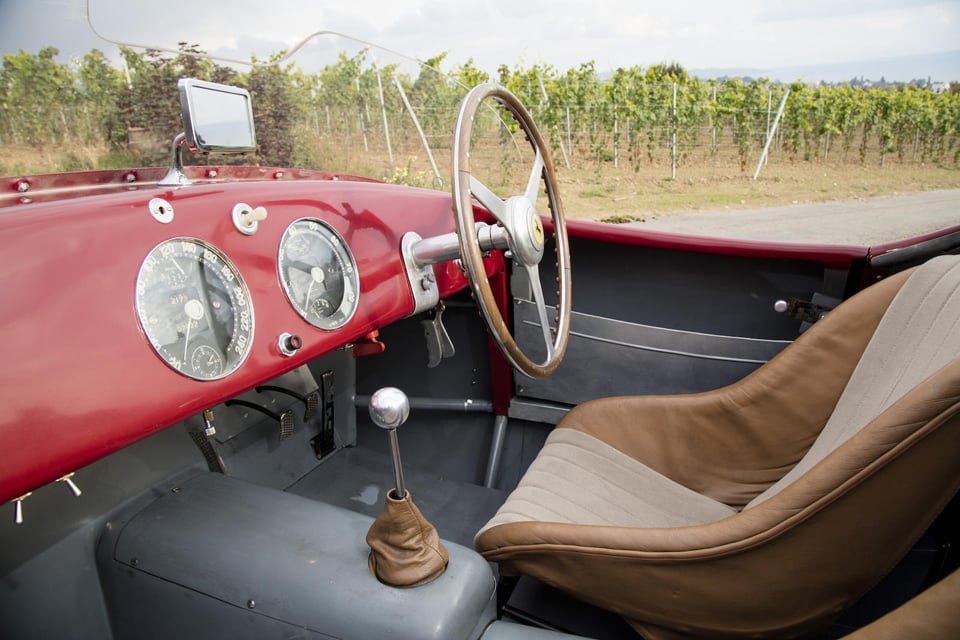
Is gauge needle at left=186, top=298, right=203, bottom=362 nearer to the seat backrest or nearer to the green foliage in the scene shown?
the green foliage

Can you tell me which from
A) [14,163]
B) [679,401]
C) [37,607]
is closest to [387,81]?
[14,163]

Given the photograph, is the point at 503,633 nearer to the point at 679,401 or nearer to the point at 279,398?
the point at 679,401

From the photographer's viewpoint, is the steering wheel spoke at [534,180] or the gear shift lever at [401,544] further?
the steering wheel spoke at [534,180]

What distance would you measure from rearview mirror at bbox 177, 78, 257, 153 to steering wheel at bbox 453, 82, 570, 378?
466 millimetres

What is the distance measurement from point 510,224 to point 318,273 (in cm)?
41

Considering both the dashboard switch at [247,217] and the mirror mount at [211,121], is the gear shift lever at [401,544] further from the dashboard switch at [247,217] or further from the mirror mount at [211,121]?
the mirror mount at [211,121]

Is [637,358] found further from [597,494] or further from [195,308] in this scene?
[195,308]

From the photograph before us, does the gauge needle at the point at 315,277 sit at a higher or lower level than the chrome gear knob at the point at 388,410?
higher

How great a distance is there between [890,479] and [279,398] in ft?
4.82

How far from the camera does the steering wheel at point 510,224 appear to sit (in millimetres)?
1118

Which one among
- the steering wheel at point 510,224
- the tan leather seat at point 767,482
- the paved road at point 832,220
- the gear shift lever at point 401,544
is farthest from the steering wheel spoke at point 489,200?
the paved road at point 832,220

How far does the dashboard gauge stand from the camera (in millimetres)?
994

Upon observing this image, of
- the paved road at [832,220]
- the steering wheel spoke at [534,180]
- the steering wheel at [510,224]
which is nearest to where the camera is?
the steering wheel at [510,224]

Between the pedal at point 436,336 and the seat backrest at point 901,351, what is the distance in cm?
89
